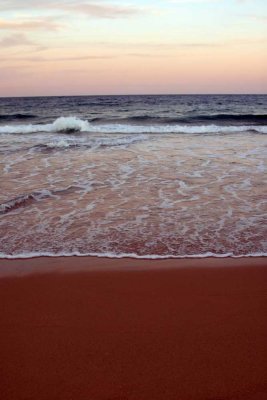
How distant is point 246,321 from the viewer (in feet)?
10.2

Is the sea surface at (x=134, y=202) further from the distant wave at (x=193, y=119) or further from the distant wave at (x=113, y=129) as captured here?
the distant wave at (x=193, y=119)

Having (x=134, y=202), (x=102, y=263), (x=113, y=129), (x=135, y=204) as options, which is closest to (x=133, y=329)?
(x=102, y=263)

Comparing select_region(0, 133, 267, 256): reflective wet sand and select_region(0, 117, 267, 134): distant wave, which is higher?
select_region(0, 117, 267, 134): distant wave

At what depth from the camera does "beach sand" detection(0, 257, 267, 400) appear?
8.12 feet

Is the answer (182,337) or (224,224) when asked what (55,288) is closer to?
(182,337)

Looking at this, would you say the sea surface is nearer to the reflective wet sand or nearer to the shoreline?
the reflective wet sand

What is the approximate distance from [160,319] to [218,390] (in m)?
0.81

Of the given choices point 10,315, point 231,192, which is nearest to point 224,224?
point 231,192

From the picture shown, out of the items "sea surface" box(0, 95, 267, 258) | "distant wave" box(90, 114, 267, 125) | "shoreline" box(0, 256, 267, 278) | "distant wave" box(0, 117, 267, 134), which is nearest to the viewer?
"shoreline" box(0, 256, 267, 278)

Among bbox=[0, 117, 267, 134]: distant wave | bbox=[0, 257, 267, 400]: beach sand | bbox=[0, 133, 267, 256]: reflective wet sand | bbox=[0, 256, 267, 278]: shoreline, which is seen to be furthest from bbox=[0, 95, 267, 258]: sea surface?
bbox=[0, 117, 267, 134]: distant wave

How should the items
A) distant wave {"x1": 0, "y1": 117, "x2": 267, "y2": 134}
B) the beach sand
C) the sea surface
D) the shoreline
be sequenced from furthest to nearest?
distant wave {"x1": 0, "y1": 117, "x2": 267, "y2": 134} < the sea surface < the shoreline < the beach sand

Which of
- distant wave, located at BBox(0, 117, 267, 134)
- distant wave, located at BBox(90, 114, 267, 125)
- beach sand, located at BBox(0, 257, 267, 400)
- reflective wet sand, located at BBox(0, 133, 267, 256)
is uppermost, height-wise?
distant wave, located at BBox(90, 114, 267, 125)

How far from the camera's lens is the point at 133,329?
119 inches

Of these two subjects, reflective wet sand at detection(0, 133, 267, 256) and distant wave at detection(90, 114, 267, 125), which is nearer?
reflective wet sand at detection(0, 133, 267, 256)
